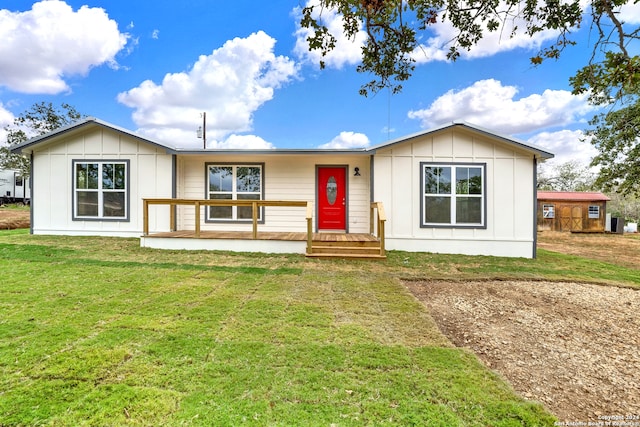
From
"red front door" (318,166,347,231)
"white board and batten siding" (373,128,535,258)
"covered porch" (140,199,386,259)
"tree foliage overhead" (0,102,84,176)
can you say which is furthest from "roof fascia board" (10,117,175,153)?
"tree foliage overhead" (0,102,84,176)

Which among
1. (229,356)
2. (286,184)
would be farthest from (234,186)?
(229,356)

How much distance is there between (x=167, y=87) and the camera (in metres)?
21.4

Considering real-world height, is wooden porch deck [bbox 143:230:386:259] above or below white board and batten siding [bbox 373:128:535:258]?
below

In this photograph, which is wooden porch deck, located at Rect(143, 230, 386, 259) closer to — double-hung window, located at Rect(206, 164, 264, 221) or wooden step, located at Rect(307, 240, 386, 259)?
wooden step, located at Rect(307, 240, 386, 259)

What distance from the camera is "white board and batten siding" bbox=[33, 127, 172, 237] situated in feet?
29.3

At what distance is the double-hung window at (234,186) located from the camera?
30.1 ft

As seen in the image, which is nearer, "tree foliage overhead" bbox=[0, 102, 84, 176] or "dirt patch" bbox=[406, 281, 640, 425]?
"dirt patch" bbox=[406, 281, 640, 425]

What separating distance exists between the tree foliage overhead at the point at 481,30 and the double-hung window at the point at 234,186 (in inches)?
191

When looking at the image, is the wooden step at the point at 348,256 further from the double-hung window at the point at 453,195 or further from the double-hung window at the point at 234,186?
the double-hung window at the point at 234,186

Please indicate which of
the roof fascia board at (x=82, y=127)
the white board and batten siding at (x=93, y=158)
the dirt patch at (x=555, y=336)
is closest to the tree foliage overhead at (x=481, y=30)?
the dirt patch at (x=555, y=336)

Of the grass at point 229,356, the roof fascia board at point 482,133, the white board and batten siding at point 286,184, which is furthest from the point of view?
the white board and batten siding at point 286,184

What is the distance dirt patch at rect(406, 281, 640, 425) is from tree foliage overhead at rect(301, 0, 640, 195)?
277 centimetres

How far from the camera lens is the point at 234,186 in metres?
9.20

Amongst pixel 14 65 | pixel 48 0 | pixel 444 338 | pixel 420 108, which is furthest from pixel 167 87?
pixel 444 338
